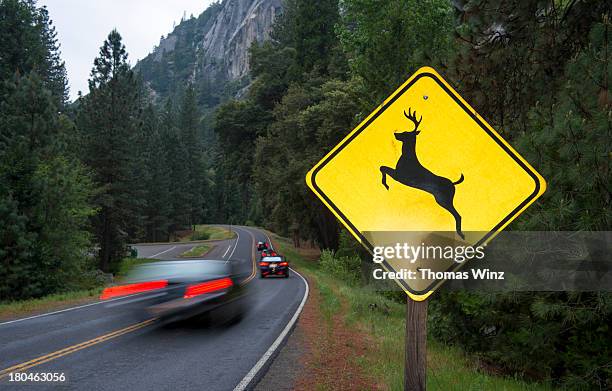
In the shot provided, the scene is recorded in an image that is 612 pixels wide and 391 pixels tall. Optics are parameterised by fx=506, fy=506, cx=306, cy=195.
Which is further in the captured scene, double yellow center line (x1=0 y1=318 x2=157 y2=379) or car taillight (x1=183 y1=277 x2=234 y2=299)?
car taillight (x1=183 y1=277 x2=234 y2=299)

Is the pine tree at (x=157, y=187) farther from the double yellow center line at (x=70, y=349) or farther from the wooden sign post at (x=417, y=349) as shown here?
the wooden sign post at (x=417, y=349)

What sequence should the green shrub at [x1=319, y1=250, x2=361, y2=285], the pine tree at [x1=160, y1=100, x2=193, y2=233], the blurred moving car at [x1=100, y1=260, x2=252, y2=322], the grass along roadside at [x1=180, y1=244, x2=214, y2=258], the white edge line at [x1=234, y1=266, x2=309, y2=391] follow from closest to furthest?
the white edge line at [x1=234, y1=266, x2=309, y2=391] → the blurred moving car at [x1=100, y1=260, x2=252, y2=322] → the green shrub at [x1=319, y1=250, x2=361, y2=285] → the grass along roadside at [x1=180, y1=244, x2=214, y2=258] → the pine tree at [x1=160, y1=100, x2=193, y2=233]

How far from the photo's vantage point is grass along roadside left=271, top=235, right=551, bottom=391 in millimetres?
7141

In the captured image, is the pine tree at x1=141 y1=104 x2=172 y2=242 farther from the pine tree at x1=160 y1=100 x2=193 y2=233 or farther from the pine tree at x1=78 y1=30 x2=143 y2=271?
the pine tree at x1=78 y1=30 x2=143 y2=271

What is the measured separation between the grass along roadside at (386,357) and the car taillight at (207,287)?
9.24ft

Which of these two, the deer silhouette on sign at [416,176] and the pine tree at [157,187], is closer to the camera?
the deer silhouette on sign at [416,176]

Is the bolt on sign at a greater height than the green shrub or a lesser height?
greater

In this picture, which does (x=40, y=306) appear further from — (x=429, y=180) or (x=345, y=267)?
(x=345, y=267)

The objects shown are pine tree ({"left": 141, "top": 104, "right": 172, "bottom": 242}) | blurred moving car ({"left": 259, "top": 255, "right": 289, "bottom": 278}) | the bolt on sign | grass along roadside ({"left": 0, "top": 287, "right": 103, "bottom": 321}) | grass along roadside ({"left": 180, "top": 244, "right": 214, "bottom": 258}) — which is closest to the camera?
the bolt on sign

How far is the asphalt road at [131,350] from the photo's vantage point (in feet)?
23.9

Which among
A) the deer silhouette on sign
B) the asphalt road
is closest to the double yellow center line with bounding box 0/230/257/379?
the asphalt road

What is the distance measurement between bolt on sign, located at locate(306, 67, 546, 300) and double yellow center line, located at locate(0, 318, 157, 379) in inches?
263

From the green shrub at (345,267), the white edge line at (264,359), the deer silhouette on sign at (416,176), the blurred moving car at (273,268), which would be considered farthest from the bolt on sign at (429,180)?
the green shrub at (345,267)

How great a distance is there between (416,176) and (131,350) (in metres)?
7.89
